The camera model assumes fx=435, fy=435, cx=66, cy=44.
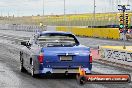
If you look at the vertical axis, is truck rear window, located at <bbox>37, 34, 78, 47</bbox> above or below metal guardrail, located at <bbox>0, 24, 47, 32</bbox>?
above

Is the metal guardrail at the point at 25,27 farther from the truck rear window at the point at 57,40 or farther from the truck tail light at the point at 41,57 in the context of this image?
the truck tail light at the point at 41,57

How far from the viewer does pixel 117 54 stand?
21.2 m

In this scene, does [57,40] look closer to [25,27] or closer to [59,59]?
[59,59]

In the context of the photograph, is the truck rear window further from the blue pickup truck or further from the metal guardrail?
the metal guardrail

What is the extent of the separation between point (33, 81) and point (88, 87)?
2181 mm

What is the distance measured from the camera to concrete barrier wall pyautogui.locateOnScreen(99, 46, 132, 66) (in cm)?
1981

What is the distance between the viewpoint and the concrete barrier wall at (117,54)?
19812mm

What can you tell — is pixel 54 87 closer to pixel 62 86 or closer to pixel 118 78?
pixel 62 86

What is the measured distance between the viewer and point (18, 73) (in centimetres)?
1560

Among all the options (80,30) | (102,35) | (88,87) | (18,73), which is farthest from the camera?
(80,30)

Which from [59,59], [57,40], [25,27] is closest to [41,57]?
[59,59]

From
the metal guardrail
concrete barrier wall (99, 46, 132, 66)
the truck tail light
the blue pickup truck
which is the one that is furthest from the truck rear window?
the metal guardrail

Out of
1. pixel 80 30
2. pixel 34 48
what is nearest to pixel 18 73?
pixel 34 48

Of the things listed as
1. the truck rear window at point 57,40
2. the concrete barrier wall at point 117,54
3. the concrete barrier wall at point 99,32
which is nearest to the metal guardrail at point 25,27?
the concrete barrier wall at point 99,32
